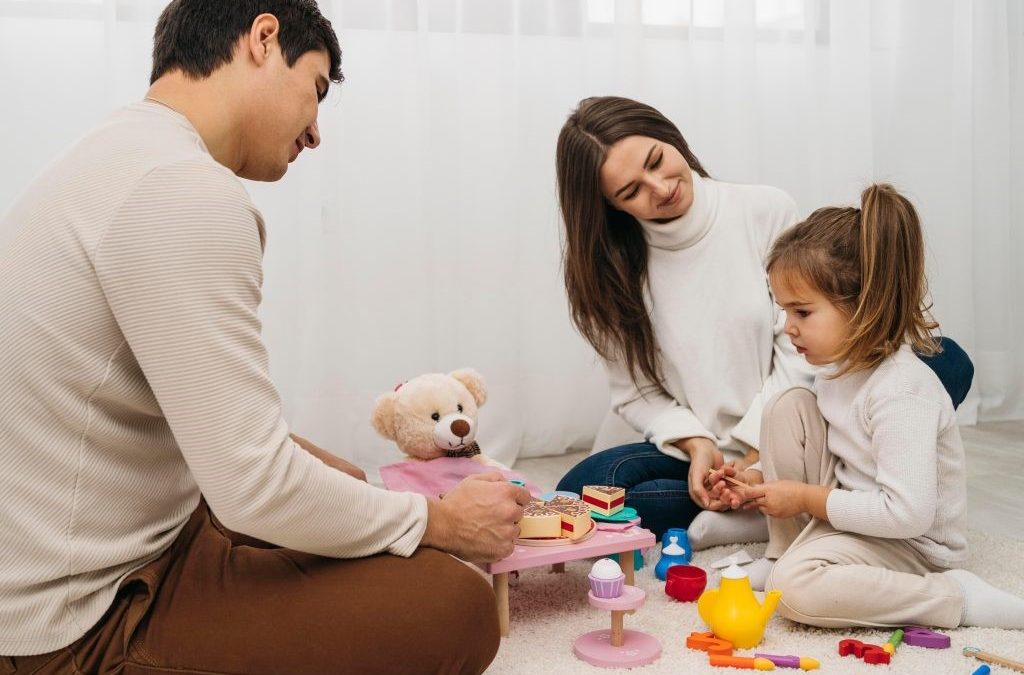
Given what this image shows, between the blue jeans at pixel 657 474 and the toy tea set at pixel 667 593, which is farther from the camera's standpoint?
the blue jeans at pixel 657 474

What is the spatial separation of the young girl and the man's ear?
77cm

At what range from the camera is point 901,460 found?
124 cm

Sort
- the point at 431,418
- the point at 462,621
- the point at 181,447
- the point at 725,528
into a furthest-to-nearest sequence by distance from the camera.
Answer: the point at 431,418 < the point at 725,528 < the point at 462,621 < the point at 181,447

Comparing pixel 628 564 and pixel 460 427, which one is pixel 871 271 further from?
pixel 460 427

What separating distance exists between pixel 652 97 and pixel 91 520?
6.46 feet

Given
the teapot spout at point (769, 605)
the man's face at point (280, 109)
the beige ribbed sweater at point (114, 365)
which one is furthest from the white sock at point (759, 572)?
the man's face at point (280, 109)

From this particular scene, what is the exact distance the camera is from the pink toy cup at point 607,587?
117 cm

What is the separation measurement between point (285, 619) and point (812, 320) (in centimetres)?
83

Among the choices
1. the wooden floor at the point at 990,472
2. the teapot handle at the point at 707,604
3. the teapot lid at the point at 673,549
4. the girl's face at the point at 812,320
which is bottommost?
the wooden floor at the point at 990,472

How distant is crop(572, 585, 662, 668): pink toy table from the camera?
1.17 meters

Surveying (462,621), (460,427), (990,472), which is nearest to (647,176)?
(460,427)

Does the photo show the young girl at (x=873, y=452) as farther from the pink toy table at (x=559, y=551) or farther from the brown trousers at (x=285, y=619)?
the brown trousers at (x=285, y=619)

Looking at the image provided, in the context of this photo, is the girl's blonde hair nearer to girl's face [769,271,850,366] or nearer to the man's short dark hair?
girl's face [769,271,850,366]

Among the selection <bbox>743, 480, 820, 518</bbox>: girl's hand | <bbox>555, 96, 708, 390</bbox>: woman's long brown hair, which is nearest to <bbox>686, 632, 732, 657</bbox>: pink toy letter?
<bbox>743, 480, 820, 518</bbox>: girl's hand
